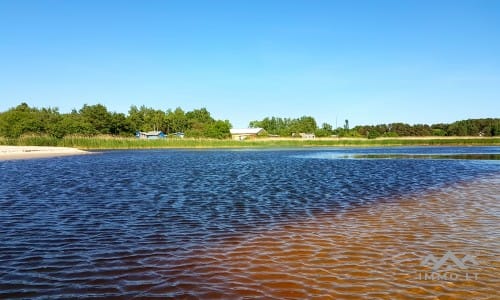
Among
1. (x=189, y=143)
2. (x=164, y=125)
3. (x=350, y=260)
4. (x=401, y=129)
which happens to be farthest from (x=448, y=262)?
(x=401, y=129)

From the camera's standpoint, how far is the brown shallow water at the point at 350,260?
594 cm

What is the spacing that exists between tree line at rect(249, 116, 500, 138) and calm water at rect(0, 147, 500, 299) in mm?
124255

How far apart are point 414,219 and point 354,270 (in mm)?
5251

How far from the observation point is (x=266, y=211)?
493 inches

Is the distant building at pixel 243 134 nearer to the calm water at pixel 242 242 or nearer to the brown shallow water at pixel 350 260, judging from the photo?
the calm water at pixel 242 242

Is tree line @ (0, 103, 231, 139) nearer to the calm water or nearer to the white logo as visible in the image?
the calm water

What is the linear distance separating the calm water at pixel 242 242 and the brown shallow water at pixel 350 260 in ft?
0.09

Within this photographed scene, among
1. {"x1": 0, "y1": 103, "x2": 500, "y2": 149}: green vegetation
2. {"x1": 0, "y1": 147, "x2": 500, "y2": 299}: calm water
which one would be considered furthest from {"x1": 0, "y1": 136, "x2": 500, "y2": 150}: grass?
{"x1": 0, "y1": 147, "x2": 500, "y2": 299}: calm water

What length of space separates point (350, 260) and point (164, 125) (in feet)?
470

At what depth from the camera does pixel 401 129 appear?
165 meters

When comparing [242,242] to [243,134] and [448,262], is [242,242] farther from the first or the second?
[243,134]

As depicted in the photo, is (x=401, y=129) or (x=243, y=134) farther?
(x=401, y=129)

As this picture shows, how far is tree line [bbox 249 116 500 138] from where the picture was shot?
148 metres

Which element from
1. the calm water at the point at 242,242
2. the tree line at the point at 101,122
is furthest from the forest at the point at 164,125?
the calm water at the point at 242,242
